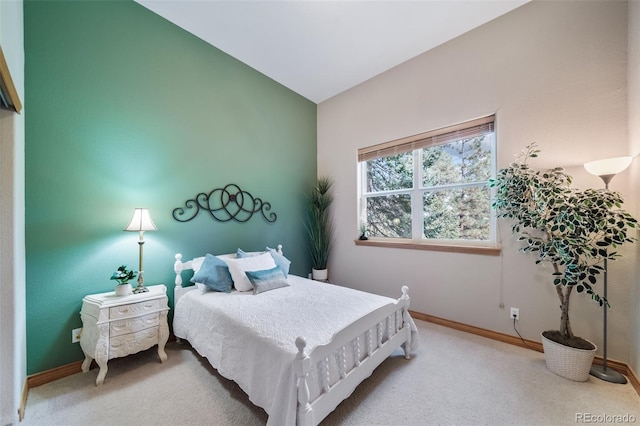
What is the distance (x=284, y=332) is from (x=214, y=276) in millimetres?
1155

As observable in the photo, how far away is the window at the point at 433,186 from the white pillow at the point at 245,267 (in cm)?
168

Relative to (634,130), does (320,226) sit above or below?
below

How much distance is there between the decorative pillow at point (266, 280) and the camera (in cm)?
230

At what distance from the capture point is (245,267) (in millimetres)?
2436

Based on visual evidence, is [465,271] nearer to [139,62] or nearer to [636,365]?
[636,365]

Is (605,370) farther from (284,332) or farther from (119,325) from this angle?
(119,325)

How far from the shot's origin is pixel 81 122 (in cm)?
200

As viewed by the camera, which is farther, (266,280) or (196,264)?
(196,264)

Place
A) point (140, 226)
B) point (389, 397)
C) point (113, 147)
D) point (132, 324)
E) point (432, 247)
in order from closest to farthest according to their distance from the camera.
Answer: point (389, 397)
point (132, 324)
point (140, 226)
point (113, 147)
point (432, 247)

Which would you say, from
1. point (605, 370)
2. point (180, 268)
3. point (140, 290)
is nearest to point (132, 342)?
point (140, 290)

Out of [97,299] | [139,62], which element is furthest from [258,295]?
[139,62]

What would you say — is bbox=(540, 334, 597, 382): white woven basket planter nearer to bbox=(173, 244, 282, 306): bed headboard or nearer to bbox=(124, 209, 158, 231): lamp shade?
bbox=(173, 244, 282, 306): bed headboard

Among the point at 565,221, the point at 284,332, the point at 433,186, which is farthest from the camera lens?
the point at 433,186

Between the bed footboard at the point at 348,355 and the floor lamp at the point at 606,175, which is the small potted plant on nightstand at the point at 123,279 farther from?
the floor lamp at the point at 606,175
